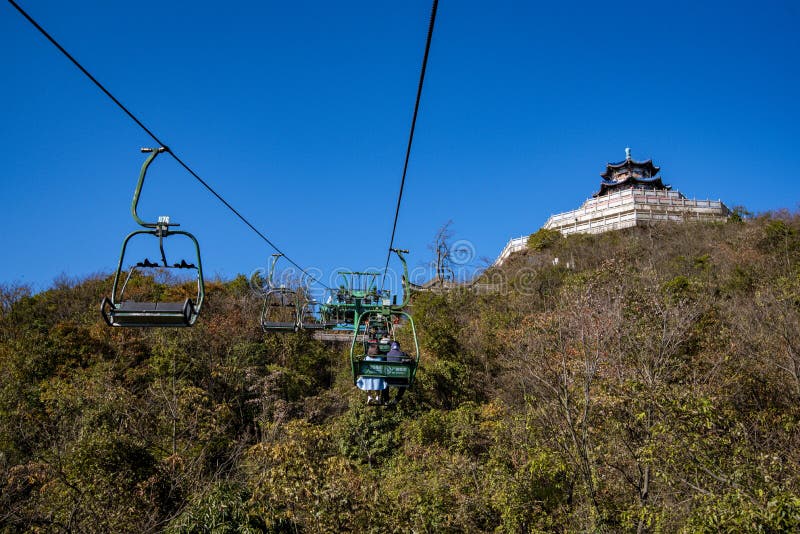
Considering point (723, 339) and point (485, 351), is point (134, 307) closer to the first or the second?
point (723, 339)

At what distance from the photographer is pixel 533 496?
368 inches

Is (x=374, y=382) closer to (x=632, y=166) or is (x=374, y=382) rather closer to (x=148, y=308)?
(x=148, y=308)

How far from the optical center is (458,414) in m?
14.5

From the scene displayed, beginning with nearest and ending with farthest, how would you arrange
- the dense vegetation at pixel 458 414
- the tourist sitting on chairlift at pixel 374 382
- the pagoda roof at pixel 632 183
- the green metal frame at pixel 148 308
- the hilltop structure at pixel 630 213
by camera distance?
the green metal frame at pixel 148 308
the tourist sitting on chairlift at pixel 374 382
the dense vegetation at pixel 458 414
the hilltop structure at pixel 630 213
the pagoda roof at pixel 632 183

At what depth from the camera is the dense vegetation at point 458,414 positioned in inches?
305

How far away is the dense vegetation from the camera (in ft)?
25.4

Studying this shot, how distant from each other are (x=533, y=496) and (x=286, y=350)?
15232mm

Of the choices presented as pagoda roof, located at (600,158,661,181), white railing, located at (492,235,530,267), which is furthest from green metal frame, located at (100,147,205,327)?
pagoda roof, located at (600,158,661,181)

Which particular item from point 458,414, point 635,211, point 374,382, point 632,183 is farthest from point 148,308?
point 632,183

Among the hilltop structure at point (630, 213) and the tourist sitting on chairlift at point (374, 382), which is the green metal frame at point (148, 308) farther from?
the hilltop structure at point (630, 213)

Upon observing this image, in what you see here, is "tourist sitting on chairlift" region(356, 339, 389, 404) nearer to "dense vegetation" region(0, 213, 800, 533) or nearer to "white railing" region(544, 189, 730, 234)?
"dense vegetation" region(0, 213, 800, 533)

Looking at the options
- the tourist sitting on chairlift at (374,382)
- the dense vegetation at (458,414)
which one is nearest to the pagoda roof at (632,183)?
the dense vegetation at (458,414)

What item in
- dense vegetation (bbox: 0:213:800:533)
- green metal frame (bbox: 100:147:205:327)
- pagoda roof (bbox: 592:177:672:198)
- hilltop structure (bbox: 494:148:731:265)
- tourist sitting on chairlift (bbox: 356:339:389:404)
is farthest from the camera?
pagoda roof (bbox: 592:177:672:198)

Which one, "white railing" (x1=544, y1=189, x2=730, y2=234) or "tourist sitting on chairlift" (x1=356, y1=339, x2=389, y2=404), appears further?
"white railing" (x1=544, y1=189, x2=730, y2=234)
